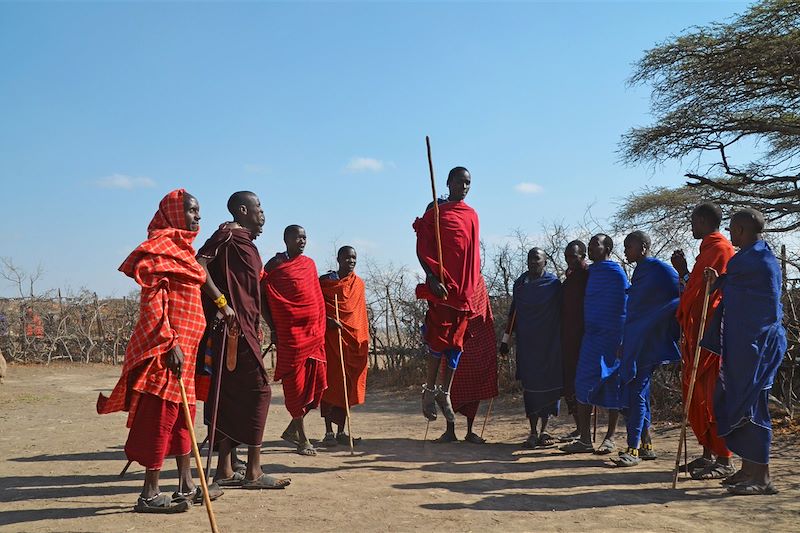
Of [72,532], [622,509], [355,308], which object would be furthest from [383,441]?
[72,532]

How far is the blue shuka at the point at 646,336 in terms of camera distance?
19.9 ft

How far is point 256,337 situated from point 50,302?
1668 centimetres

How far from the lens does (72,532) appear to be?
4109 mm

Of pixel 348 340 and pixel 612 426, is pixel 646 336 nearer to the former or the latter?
pixel 612 426

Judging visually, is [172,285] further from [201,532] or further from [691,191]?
[691,191]

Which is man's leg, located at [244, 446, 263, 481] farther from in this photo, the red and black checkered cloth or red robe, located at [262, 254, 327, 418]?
the red and black checkered cloth

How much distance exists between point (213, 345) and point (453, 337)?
→ 2.54m

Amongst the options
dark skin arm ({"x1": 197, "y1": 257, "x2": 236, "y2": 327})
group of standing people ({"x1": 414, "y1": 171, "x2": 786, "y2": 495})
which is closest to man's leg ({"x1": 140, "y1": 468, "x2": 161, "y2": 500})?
dark skin arm ({"x1": 197, "y1": 257, "x2": 236, "y2": 327})

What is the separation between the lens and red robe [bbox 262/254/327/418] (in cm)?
657

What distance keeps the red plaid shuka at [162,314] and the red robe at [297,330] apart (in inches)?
76.0

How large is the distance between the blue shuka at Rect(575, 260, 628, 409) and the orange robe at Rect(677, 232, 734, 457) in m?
0.78

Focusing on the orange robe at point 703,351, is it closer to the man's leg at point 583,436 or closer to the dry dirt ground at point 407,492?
the dry dirt ground at point 407,492

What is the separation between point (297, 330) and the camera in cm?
664

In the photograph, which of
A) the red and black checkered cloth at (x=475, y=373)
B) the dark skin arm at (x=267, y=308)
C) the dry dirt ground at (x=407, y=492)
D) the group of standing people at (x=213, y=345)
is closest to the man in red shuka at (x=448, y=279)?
the red and black checkered cloth at (x=475, y=373)
